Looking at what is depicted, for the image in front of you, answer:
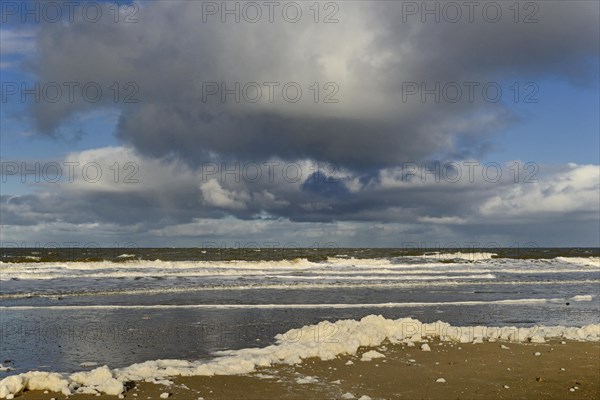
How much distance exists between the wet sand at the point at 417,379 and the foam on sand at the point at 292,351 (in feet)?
0.80

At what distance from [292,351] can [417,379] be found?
2.95 meters

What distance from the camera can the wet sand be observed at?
31.1ft

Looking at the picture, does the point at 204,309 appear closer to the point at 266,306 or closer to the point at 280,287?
the point at 266,306

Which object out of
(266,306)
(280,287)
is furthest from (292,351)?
(280,287)

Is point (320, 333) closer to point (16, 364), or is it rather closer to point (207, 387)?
point (207, 387)

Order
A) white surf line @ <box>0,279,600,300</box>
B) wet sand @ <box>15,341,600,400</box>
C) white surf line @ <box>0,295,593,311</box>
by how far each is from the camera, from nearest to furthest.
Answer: wet sand @ <box>15,341,600,400</box> → white surf line @ <box>0,295,593,311</box> → white surf line @ <box>0,279,600,300</box>

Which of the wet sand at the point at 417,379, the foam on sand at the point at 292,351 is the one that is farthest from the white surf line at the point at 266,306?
the wet sand at the point at 417,379

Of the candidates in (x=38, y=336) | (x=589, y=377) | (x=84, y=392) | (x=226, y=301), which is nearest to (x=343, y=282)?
(x=226, y=301)

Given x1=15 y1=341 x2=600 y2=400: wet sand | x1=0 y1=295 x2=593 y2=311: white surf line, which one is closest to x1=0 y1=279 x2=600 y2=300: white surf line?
x1=0 y1=295 x2=593 y2=311: white surf line

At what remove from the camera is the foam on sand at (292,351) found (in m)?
9.17

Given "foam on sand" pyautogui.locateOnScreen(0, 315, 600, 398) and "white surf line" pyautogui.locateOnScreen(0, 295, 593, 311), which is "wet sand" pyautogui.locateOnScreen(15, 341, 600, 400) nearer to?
"foam on sand" pyautogui.locateOnScreen(0, 315, 600, 398)

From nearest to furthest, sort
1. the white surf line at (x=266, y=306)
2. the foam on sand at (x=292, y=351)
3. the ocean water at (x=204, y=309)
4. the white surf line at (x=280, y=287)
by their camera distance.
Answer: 1. the foam on sand at (x=292, y=351)
2. the ocean water at (x=204, y=309)
3. the white surf line at (x=266, y=306)
4. the white surf line at (x=280, y=287)

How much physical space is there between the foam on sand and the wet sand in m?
0.24

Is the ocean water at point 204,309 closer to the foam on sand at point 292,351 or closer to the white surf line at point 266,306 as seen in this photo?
the white surf line at point 266,306
